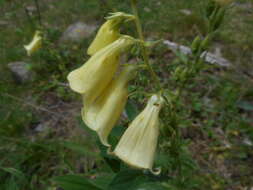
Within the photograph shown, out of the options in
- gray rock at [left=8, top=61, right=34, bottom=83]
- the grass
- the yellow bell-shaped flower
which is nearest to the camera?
the yellow bell-shaped flower

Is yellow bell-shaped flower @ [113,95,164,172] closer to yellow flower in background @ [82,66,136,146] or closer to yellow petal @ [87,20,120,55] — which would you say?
yellow flower in background @ [82,66,136,146]

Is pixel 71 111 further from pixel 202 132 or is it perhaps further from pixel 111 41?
pixel 111 41

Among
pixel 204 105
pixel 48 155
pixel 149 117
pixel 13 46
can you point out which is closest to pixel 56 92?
pixel 48 155

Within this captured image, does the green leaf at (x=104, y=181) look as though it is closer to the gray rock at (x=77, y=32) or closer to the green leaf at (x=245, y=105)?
the green leaf at (x=245, y=105)

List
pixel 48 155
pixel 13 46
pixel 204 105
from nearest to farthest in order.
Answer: pixel 48 155, pixel 204 105, pixel 13 46

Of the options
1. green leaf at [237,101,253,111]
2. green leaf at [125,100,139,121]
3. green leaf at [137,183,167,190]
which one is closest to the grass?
green leaf at [237,101,253,111]

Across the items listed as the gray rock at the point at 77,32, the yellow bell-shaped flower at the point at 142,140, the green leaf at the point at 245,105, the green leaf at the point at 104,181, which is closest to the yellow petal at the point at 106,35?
the yellow bell-shaped flower at the point at 142,140
